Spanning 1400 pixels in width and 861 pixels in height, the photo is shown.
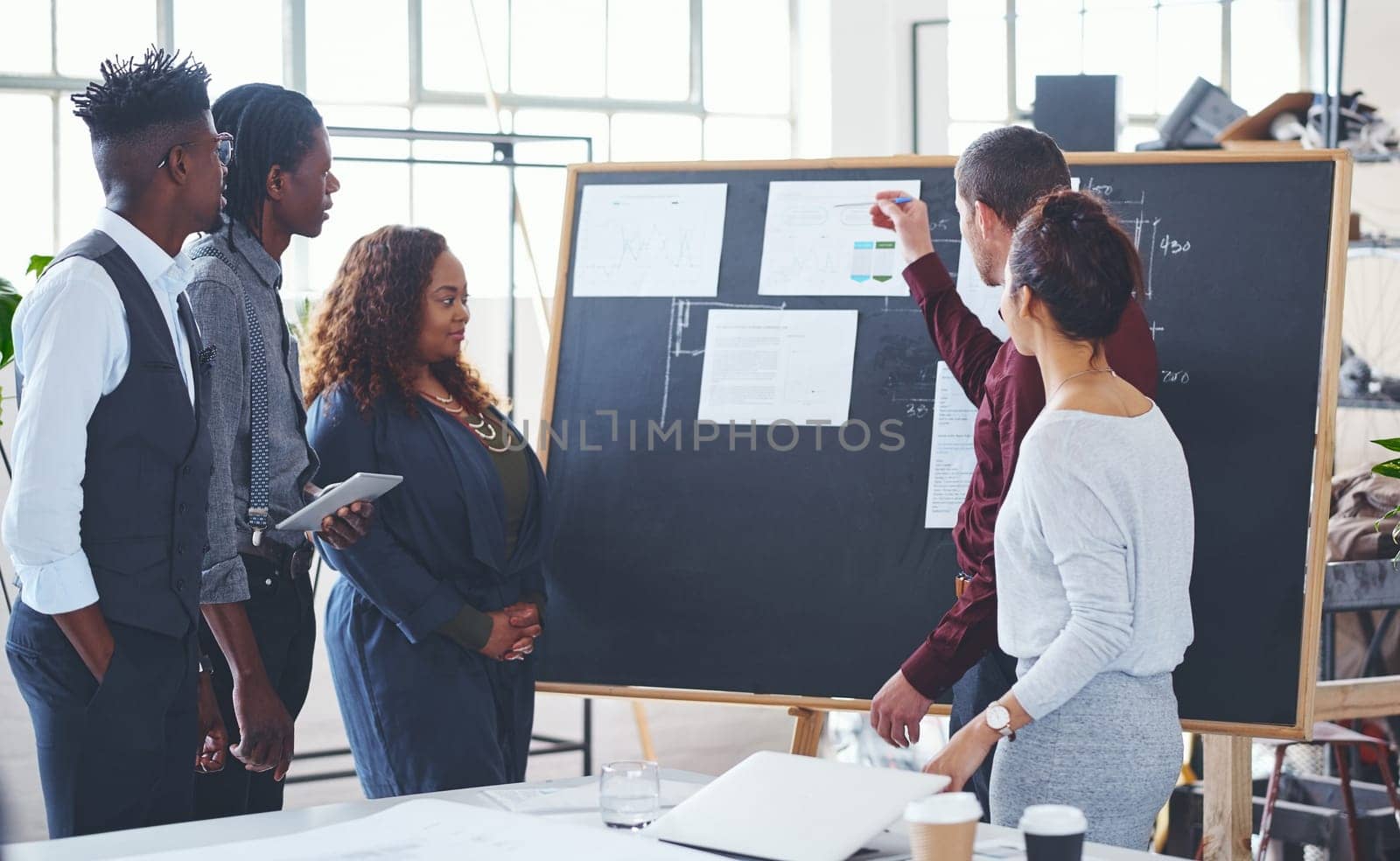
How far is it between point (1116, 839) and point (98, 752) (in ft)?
3.99

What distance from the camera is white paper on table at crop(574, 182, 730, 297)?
2613 millimetres

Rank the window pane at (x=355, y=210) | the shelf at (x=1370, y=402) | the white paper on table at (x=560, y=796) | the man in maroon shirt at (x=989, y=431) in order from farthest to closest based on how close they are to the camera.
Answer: the window pane at (x=355, y=210) < the shelf at (x=1370, y=402) < the man in maroon shirt at (x=989, y=431) < the white paper on table at (x=560, y=796)

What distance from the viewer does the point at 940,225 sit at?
2.49m

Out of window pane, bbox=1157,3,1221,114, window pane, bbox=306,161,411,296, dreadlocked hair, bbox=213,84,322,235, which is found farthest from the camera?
window pane, bbox=1157,3,1221,114

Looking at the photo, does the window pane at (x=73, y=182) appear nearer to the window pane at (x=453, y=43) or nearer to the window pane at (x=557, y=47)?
the window pane at (x=453, y=43)

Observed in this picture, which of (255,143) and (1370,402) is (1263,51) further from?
(255,143)

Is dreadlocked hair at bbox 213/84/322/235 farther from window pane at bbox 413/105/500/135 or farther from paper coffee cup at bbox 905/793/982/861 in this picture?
window pane at bbox 413/105/500/135

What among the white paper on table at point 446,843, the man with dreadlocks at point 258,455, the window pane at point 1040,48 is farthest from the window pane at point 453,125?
the white paper on table at point 446,843

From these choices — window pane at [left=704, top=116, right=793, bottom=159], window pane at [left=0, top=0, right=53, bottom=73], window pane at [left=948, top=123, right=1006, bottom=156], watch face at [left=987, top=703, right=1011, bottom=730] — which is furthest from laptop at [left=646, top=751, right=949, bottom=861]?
window pane at [left=948, top=123, right=1006, bottom=156]

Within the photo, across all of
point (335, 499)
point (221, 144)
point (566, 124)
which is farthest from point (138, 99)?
point (566, 124)

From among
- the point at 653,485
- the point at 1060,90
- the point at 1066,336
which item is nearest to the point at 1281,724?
the point at 1066,336

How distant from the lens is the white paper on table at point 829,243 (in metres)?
2.51

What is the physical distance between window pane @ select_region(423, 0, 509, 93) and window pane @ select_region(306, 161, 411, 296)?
425mm

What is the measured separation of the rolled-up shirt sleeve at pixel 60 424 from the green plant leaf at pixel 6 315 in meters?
1.88
